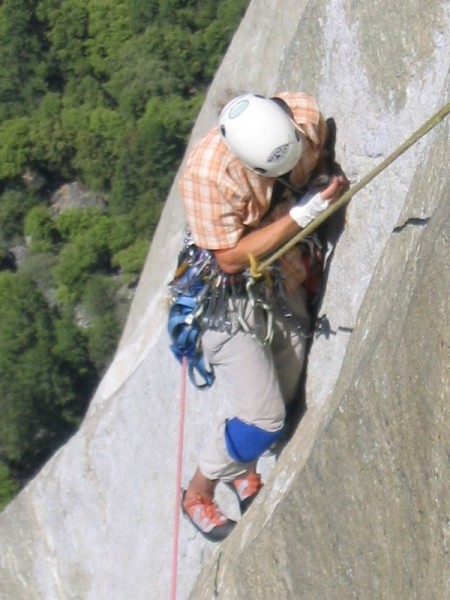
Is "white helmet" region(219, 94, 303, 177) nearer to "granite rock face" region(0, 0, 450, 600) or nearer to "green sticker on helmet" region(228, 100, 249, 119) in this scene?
"green sticker on helmet" region(228, 100, 249, 119)

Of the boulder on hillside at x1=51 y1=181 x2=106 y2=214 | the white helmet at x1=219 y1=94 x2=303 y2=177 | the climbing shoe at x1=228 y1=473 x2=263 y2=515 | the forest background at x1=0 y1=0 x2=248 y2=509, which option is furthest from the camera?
Answer: the boulder on hillside at x1=51 y1=181 x2=106 y2=214

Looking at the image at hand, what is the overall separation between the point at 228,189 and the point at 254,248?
0.31 meters

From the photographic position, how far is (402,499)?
16.1ft

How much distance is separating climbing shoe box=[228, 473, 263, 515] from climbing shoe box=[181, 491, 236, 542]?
16 centimetres

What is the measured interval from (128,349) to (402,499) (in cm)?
512

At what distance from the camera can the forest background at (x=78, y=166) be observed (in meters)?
39.9

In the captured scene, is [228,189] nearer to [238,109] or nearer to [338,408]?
[238,109]

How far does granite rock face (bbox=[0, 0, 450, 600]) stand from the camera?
4836 millimetres

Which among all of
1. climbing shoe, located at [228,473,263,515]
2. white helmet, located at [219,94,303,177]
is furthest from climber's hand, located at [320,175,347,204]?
climbing shoe, located at [228,473,263,515]

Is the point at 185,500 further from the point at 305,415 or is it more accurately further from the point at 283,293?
the point at 283,293

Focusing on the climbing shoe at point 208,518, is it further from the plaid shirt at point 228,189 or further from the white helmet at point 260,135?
the white helmet at point 260,135

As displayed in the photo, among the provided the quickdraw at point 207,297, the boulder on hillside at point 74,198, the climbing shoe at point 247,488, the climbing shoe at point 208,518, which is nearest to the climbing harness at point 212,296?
the quickdraw at point 207,297

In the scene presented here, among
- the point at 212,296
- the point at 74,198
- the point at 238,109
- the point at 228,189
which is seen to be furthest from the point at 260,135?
the point at 74,198

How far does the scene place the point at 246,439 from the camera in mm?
6574
